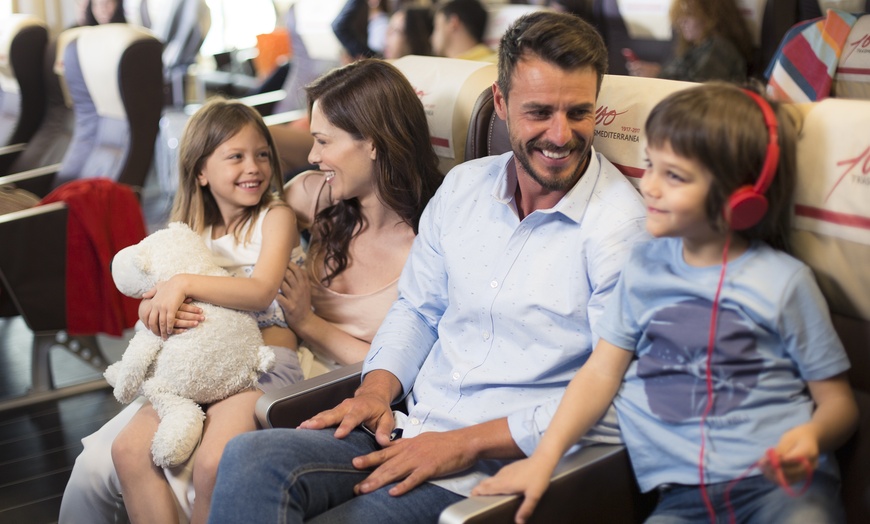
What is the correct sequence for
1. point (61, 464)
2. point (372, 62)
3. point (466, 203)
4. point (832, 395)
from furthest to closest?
point (61, 464) < point (372, 62) < point (466, 203) < point (832, 395)

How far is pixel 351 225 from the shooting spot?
1.88 m

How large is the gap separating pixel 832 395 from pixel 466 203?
0.71 m

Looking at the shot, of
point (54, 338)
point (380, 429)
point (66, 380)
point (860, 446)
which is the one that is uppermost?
point (860, 446)

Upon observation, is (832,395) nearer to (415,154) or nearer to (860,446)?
(860,446)

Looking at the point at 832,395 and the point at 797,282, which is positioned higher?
the point at 797,282

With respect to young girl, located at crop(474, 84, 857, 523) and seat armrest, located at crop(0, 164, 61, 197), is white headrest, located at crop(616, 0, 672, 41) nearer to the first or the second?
seat armrest, located at crop(0, 164, 61, 197)

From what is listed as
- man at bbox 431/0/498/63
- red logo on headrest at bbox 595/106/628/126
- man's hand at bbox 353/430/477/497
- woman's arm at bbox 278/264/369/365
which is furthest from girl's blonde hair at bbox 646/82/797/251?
man at bbox 431/0/498/63

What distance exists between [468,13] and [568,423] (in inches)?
133

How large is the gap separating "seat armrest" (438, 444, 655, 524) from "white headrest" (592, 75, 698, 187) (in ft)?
1.60

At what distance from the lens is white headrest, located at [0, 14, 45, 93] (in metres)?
3.99

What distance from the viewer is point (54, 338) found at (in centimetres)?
281

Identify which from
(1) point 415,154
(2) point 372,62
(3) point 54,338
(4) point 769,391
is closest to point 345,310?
(1) point 415,154

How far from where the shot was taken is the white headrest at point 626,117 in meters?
1.48

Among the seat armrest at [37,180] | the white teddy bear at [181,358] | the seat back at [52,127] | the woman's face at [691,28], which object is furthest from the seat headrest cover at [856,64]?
the seat back at [52,127]
